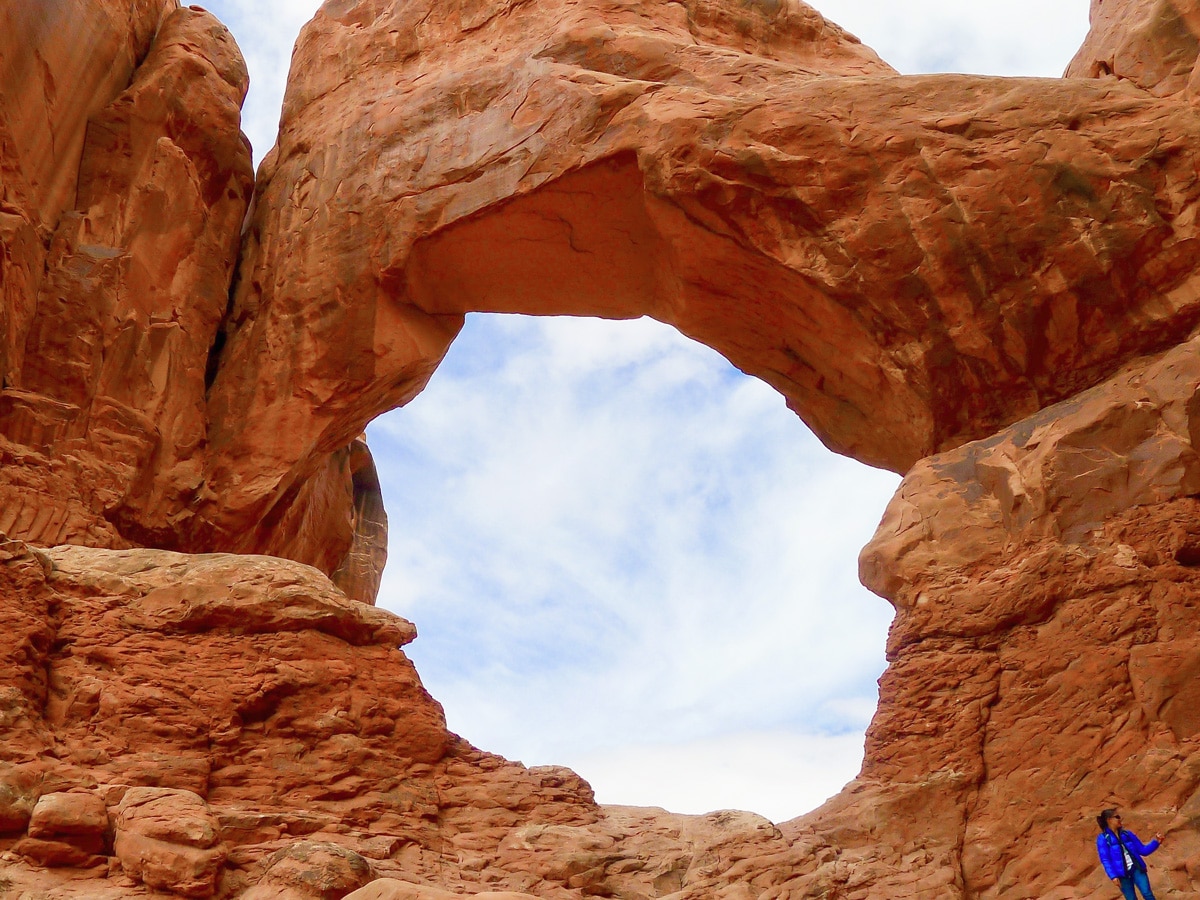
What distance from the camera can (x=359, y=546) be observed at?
2495cm

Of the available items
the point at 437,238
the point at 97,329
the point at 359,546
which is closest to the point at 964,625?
the point at 437,238

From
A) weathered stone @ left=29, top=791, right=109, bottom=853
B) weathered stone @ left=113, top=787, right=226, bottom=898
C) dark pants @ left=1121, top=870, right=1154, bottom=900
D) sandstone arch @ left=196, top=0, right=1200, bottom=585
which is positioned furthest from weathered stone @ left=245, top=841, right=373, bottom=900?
sandstone arch @ left=196, top=0, right=1200, bottom=585

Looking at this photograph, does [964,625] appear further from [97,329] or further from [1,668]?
[97,329]

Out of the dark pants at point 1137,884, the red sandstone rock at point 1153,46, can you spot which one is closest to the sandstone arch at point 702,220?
the red sandstone rock at point 1153,46

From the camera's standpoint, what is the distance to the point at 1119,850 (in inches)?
363

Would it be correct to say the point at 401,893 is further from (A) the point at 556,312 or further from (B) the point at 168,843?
(A) the point at 556,312

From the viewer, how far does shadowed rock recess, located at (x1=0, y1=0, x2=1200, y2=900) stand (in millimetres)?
10500

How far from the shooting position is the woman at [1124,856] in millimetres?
9117

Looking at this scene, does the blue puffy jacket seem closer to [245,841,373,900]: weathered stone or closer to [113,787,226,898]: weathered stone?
[245,841,373,900]: weathered stone

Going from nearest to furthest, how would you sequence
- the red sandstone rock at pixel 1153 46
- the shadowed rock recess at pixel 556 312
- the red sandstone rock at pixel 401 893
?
the red sandstone rock at pixel 401 893 → the shadowed rock recess at pixel 556 312 → the red sandstone rock at pixel 1153 46

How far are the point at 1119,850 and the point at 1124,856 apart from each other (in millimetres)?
56

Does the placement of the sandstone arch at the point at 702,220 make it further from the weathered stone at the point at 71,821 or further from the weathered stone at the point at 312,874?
the weathered stone at the point at 312,874

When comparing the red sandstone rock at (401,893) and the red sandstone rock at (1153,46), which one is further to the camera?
the red sandstone rock at (1153,46)

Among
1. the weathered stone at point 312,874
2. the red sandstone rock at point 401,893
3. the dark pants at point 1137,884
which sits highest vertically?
the weathered stone at point 312,874
